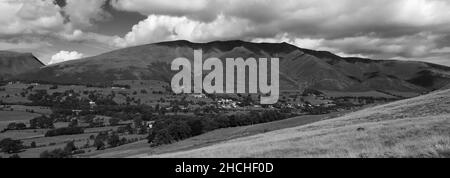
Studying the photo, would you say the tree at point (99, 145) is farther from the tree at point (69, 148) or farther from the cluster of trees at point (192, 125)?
the cluster of trees at point (192, 125)

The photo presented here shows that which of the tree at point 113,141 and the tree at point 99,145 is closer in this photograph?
the tree at point 99,145

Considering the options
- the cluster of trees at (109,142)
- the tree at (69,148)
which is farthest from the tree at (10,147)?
the cluster of trees at (109,142)

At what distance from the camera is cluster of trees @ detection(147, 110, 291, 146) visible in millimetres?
134250

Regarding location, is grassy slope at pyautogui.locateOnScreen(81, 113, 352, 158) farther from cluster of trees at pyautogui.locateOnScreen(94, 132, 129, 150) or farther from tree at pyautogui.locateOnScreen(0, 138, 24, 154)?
tree at pyautogui.locateOnScreen(0, 138, 24, 154)

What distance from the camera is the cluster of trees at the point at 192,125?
13425 cm

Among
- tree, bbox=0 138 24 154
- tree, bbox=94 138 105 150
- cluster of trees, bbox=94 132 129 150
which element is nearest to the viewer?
tree, bbox=94 138 105 150

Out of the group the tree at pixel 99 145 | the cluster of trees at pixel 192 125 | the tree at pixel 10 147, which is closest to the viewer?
the cluster of trees at pixel 192 125

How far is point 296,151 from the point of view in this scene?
29188 millimetres

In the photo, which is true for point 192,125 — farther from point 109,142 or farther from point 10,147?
point 10,147

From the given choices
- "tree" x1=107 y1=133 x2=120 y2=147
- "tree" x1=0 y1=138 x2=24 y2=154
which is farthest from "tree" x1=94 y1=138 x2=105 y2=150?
"tree" x1=0 y1=138 x2=24 y2=154

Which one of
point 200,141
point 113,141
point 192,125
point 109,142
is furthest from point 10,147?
point 200,141

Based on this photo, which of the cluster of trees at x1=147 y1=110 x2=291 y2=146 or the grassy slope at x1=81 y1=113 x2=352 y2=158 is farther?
the cluster of trees at x1=147 y1=110 x2=291 y2=146
